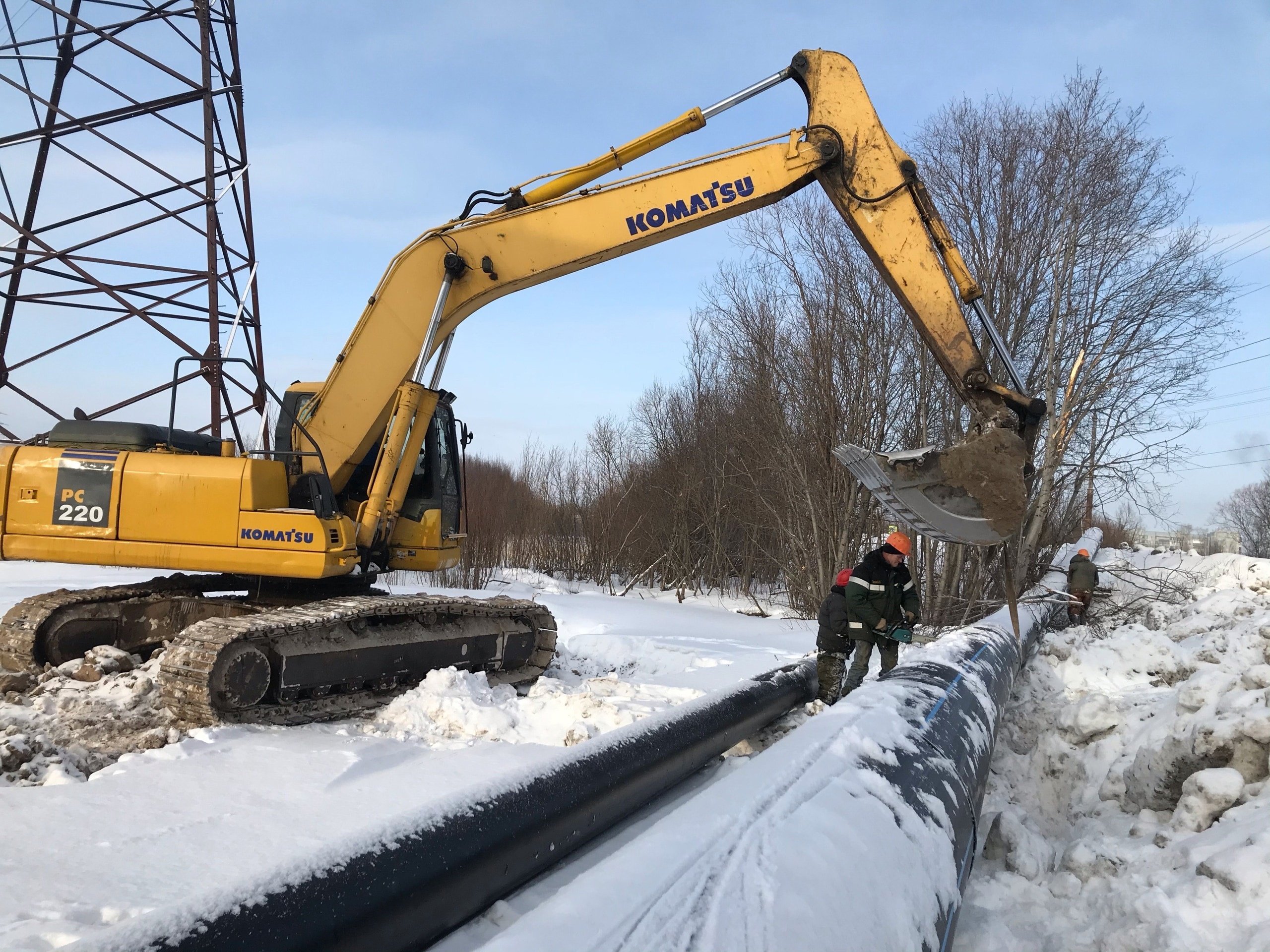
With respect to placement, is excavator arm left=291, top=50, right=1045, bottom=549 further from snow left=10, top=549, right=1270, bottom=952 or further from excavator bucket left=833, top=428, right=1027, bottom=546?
snow left=10, top=549, right=1270, bottom=952

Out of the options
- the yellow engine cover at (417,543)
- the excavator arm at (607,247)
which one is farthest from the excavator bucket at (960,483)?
the yellow engine cover at (417,543)

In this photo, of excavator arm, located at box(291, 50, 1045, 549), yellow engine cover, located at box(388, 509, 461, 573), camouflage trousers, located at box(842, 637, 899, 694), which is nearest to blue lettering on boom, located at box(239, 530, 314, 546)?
excavator arm, located at box(291, 50, 1045, 549)

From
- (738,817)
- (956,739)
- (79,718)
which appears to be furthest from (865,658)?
(79,718)

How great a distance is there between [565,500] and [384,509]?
1637 cm

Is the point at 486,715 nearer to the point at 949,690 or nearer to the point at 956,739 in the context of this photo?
the point at 949,690

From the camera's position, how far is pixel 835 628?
20.5 feet

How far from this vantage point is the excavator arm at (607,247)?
570 cm

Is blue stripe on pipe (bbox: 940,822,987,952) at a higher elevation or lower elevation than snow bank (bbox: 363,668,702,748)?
higher

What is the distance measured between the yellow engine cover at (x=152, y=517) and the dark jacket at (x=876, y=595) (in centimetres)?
381

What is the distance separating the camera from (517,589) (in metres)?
14.7

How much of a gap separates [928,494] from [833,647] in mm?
1721

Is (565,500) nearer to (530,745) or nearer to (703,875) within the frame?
(530,745)

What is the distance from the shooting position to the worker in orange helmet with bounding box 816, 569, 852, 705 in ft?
20.4

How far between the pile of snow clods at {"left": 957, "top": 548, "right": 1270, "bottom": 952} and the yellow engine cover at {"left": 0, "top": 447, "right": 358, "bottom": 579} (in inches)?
176
